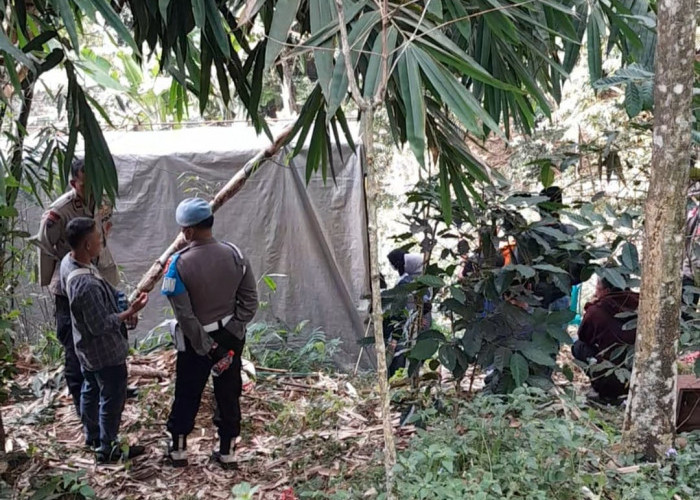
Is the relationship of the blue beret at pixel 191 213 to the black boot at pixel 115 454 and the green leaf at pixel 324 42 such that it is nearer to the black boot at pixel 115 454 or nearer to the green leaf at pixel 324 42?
the black boot at pixel 115 454

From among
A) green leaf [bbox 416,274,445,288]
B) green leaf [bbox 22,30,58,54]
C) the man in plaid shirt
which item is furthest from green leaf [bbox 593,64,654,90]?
the man in plaid shirt

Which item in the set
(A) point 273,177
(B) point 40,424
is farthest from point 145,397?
(A) point 273,177

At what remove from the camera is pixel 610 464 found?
3.15 metres

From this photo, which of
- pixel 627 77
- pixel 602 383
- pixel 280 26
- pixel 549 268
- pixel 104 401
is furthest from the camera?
pixel 602 383

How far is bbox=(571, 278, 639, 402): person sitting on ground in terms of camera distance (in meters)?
4.85

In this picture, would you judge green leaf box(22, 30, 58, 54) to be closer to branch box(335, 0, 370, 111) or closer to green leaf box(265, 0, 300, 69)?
green leaf box(265, 0, 300, 69)

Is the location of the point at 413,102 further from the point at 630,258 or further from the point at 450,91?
the point at 630,258

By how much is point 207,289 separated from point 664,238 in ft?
7.81

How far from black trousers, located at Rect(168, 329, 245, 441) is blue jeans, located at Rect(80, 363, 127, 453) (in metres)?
0.31

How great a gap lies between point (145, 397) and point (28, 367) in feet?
4.62

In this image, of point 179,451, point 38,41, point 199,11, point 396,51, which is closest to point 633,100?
point 396,51

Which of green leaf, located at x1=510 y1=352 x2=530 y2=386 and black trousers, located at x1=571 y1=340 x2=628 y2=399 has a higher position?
green leaf, located at x1=510 y1=352 x2=530 y2=386

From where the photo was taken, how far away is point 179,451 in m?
4.43

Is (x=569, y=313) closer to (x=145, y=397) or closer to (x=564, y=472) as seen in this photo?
(x=564, y=472)
